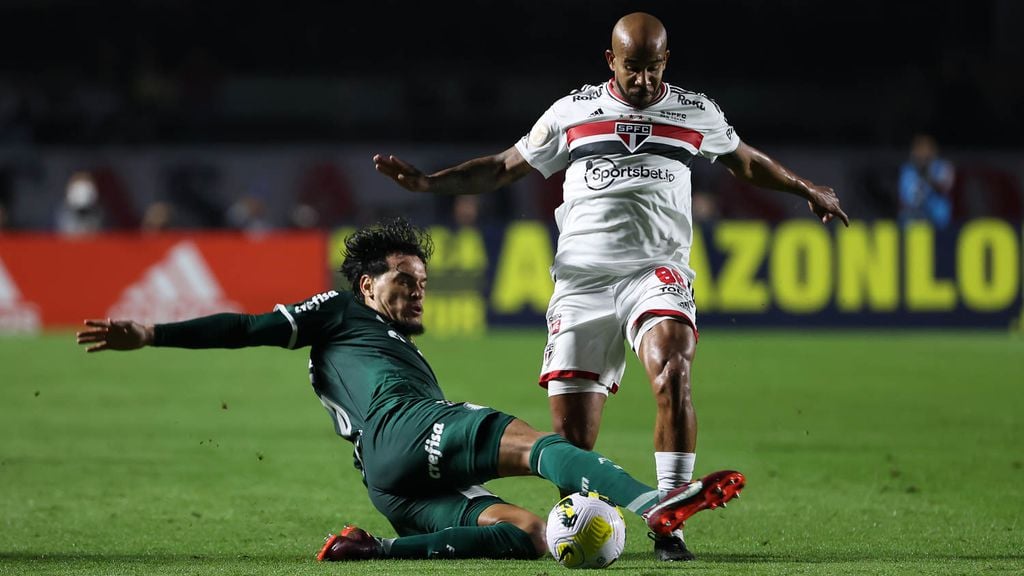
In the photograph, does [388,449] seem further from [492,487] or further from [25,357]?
[25,357]

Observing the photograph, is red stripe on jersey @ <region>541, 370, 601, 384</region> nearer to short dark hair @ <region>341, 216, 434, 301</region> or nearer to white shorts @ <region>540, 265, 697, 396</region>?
white shorts @ <region>540, 265, 697, 396</region>

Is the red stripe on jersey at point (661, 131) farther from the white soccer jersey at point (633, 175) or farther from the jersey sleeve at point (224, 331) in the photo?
the jersey sleeve at point (224, 331)

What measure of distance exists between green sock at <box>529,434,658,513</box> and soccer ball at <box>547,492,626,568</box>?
5 cm

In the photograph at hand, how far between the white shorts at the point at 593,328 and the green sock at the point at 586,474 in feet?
3.34

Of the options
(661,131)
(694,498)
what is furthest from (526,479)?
(694,498)

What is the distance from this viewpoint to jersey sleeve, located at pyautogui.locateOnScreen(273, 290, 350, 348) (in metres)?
5.87

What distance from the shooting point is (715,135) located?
21.4 feet

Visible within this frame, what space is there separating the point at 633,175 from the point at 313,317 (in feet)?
4.99

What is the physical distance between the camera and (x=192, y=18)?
28.4m

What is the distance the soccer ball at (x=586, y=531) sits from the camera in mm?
5184

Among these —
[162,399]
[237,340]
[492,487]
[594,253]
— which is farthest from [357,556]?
[162,399]

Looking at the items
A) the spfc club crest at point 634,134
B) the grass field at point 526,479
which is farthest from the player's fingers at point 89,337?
the spfc club crest at point 634,134

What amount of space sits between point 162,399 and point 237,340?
24.0 feet

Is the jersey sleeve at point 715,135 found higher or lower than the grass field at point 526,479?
higher
